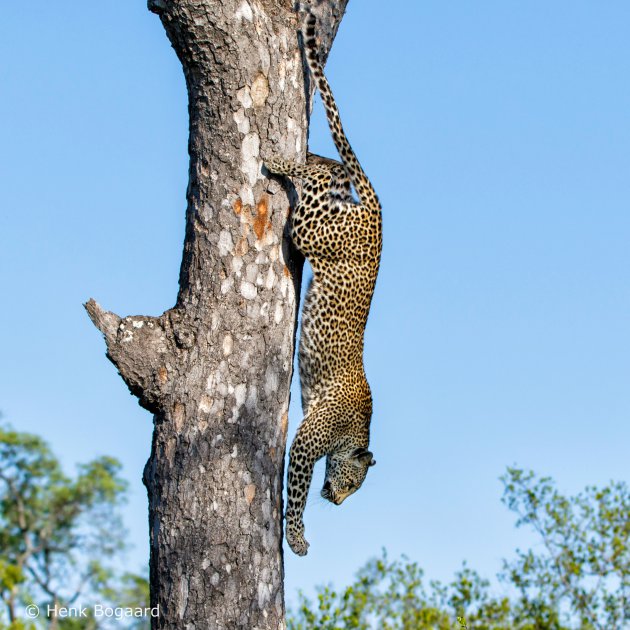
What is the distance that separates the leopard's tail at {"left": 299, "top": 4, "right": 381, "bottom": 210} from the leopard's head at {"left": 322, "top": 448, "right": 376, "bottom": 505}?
98.9 inches

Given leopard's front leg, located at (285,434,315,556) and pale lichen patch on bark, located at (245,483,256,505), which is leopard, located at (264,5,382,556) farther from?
pale lichen patch on bark, located at (245,483,256,505)

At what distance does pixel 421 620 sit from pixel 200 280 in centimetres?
777

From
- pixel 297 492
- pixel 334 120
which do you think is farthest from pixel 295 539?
pixel 334 120

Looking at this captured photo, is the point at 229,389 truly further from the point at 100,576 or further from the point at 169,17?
the point at 100,576

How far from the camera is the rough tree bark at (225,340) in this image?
6480mm

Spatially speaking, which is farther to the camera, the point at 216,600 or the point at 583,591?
the point at 583,591

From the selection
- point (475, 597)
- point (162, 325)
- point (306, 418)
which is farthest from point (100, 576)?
point (162, 325)

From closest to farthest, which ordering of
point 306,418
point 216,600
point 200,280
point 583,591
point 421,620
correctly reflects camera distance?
point 216,600 → point 200,280 → point 306,418 → point 421,620 → point 583,591

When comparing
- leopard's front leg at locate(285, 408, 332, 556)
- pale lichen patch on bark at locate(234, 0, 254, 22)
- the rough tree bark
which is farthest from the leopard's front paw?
pale lichen patch on bark at locate(234, 0, 254, 22)

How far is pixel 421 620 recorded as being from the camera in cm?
1343

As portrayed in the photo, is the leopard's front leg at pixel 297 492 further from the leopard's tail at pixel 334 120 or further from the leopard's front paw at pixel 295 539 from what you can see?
the leopard's tail at pixel 334 120

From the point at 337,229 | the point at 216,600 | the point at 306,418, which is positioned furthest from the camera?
the point at 306,418

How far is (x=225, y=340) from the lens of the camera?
676cm

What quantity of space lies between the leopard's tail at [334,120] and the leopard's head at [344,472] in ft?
8.24
